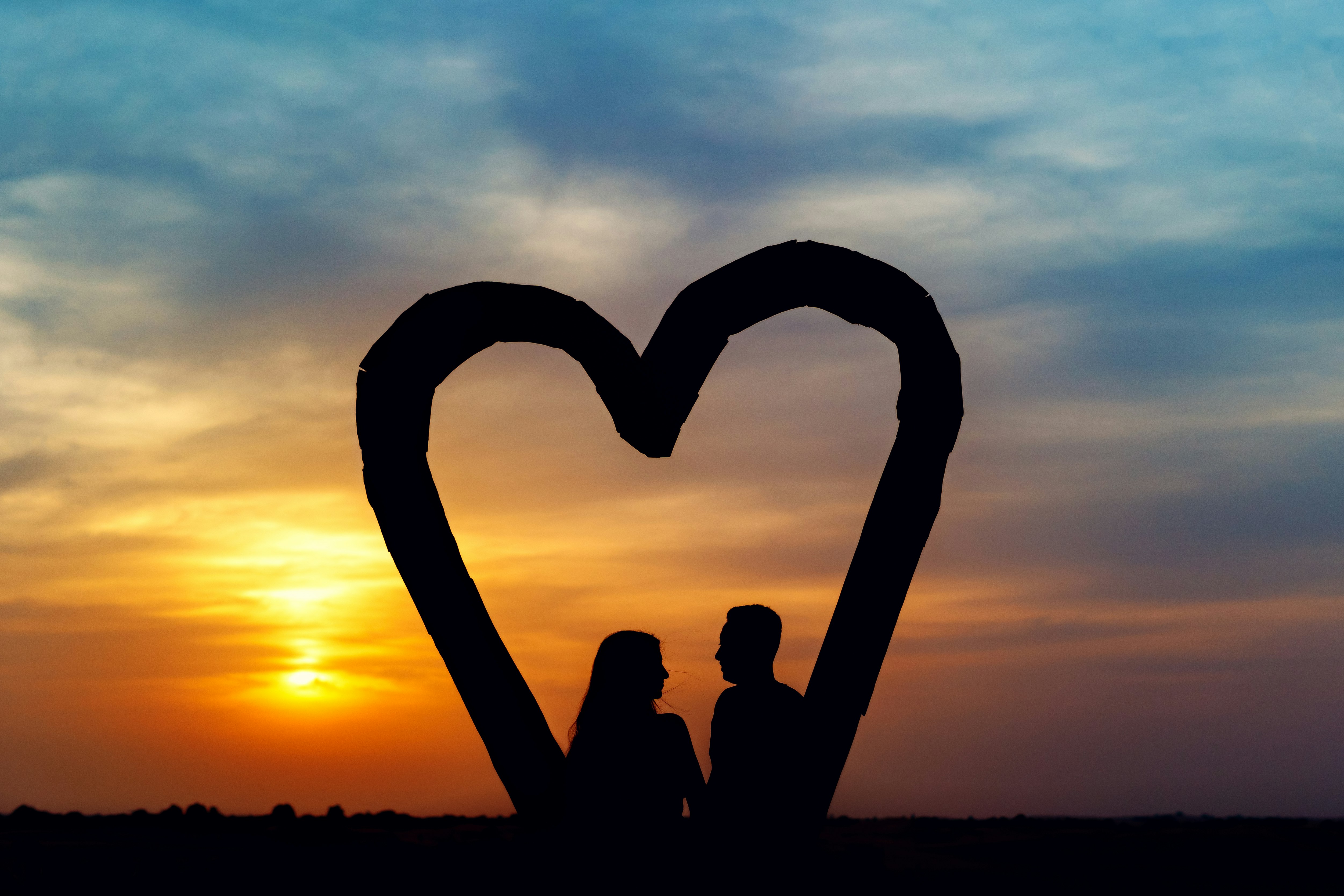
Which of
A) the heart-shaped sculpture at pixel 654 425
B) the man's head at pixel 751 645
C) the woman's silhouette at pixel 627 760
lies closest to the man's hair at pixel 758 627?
the man's head at pixel 751 645

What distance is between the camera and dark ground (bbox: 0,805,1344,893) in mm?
9625

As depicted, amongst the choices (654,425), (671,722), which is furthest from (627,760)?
(654,425)

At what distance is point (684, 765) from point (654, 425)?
3291mm

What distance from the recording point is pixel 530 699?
10000mm

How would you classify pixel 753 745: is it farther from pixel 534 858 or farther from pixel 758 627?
pixel 534 858

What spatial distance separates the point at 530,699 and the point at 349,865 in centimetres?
302

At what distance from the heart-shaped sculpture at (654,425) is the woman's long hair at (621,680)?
1504mm

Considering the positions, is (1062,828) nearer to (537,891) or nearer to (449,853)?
(449,853)

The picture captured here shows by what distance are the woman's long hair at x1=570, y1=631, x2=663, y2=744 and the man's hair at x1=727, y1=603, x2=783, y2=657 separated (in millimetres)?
690

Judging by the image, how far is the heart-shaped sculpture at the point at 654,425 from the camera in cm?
991

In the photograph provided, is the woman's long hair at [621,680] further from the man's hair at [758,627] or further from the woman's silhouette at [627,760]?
the man's hair at [758,627]

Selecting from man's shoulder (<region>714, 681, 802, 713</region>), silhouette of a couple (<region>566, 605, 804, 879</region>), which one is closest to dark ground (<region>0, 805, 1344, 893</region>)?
silhouette of a couple (<region>566, 605, 804, 879</region>)

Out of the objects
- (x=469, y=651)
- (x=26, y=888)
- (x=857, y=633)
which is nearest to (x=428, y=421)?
(x=469, y=651)

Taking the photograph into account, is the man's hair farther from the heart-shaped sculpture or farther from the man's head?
the heart-shaped sculpture
